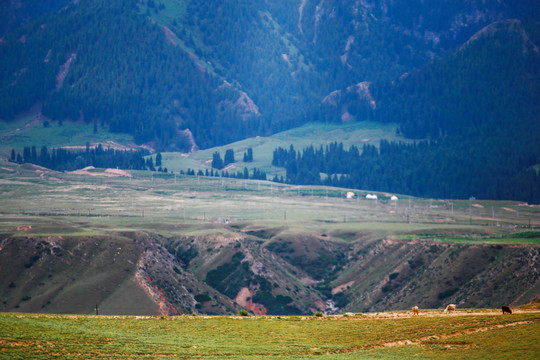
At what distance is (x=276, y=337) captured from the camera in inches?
3219

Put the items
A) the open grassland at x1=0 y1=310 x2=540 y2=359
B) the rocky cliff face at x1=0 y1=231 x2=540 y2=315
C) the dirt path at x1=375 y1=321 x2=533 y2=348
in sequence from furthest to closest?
the rocky cliff face at x1=0 y1=231 x2=540 y2=315, the dirt path at x1=375 y1=321 x2=533 y2=348, the open grassland at x1=0 y1=310 x2=540 y2=359

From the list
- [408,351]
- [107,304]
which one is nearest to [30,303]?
[107,304]

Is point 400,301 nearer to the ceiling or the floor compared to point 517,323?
nearer to the floor

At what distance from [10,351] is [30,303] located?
79.3 metres

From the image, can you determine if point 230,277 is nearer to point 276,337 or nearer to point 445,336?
point 276,337

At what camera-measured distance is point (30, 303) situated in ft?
473

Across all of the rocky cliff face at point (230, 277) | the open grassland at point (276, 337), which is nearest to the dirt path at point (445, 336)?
the open grassland at point (276, 337)

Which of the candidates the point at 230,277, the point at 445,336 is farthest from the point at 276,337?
the point at 230,277

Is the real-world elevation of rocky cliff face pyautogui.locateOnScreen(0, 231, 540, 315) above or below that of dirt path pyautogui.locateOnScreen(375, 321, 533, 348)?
below

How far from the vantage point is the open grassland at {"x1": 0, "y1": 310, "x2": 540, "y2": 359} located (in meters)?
70.8

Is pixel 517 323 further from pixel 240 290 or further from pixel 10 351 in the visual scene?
pixel 240 290

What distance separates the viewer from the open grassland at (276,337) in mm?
70812

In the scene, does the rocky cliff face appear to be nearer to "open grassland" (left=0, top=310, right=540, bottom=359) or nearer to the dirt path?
"open grassland" (left=0, top=310, right=540, bottom=359)

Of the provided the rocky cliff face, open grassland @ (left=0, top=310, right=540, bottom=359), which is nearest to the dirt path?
open grassland @ (left=0, top=310, right=540, bottom=359)
